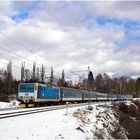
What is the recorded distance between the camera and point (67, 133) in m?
16.4

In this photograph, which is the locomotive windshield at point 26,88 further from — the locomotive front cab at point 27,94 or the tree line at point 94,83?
the tree line at point 94,83

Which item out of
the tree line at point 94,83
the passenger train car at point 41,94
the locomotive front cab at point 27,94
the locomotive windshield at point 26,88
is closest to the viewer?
the locomotive front cab at point 27,94

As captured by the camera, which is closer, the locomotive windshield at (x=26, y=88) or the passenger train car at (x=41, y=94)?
the passenger train car at (x=41, y=94)

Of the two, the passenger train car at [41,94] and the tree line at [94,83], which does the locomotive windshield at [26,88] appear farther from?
the tree line at [94,83]

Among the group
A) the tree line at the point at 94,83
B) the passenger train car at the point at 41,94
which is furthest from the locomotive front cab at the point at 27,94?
the tree line at the point at 94,83

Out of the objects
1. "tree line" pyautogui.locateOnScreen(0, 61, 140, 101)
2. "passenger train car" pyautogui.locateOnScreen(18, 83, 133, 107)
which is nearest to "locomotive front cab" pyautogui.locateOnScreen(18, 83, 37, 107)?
"passenger train car" pyautogui.locateOnScreen(18, 83, 133, 107)

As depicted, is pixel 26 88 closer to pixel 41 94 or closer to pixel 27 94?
pixel 27 94

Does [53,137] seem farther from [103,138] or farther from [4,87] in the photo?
[4,87]

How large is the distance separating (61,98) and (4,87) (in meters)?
32.6

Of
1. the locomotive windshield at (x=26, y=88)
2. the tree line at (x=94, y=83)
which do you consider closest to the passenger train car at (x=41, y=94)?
the locomotive windshield at (x=26, y=88)

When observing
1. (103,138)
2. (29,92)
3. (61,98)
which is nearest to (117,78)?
(61,98)

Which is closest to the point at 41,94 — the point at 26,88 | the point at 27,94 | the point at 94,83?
the point at 26,88

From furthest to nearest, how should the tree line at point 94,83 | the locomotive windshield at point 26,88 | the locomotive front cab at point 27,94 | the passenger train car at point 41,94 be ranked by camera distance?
1. the tree line at point 94,83
2. the locomotive windshield at point 26,88
3. the passenger train car at point 41,94
4. the locomotive front cab at point 27,94

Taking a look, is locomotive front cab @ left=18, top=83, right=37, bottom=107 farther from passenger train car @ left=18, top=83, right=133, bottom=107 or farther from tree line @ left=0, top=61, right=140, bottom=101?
tree line @ left=0, top=61, right=140, bottom=101
